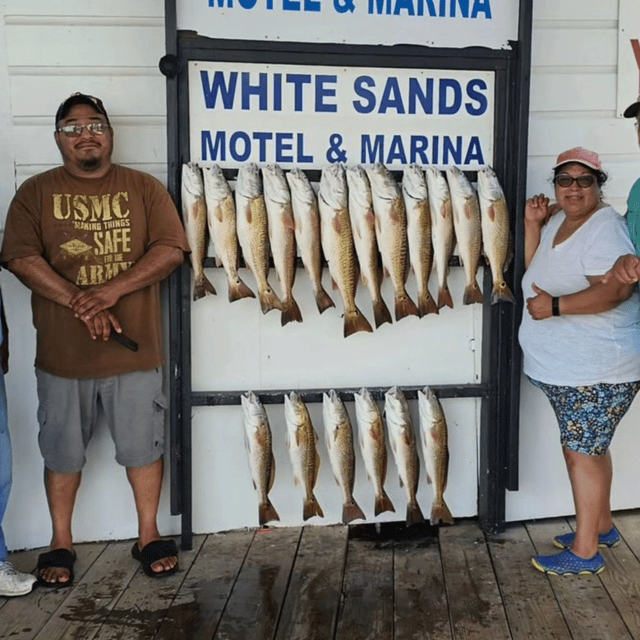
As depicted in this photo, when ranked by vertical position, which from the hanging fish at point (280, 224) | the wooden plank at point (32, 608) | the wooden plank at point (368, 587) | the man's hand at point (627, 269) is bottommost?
the wooden plank at point (32, 608)

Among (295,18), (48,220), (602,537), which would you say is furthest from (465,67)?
(602,537)

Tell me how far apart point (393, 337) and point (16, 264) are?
160 centimetres

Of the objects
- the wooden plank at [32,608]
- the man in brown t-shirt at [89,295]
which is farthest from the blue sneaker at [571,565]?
the wooden plank at [32,608]

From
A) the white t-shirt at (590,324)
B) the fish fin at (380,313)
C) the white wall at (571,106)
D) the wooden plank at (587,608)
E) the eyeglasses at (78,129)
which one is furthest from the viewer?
the white wall at (571,106)

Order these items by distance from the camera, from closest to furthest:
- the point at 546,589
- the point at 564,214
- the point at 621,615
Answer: the point at 621,615, the point at 546,589, the point at 564,214

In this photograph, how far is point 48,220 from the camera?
3213mm

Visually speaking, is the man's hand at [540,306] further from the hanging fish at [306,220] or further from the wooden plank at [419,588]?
the wooden plank at [419,588]

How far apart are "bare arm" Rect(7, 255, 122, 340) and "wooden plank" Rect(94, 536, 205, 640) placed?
3.22ft

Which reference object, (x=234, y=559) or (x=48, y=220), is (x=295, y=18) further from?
(x=234, y=559)

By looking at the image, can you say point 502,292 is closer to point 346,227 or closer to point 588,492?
point 346,227

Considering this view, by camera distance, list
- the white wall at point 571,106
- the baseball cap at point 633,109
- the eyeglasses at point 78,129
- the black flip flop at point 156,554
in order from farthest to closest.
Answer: the white wall at point 571,106
the black flip flop at point 156,554
the eyeglasses at point 78,129
the baseball cap at point 633,109

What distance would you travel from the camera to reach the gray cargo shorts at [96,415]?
3.27 metres

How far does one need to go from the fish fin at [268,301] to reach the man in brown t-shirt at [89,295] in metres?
0.36

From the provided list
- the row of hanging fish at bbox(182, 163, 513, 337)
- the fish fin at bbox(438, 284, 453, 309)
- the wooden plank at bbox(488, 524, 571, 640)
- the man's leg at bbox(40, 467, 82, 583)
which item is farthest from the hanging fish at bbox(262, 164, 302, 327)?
the wooden plank at bbox(488, 524, 571, 640)
